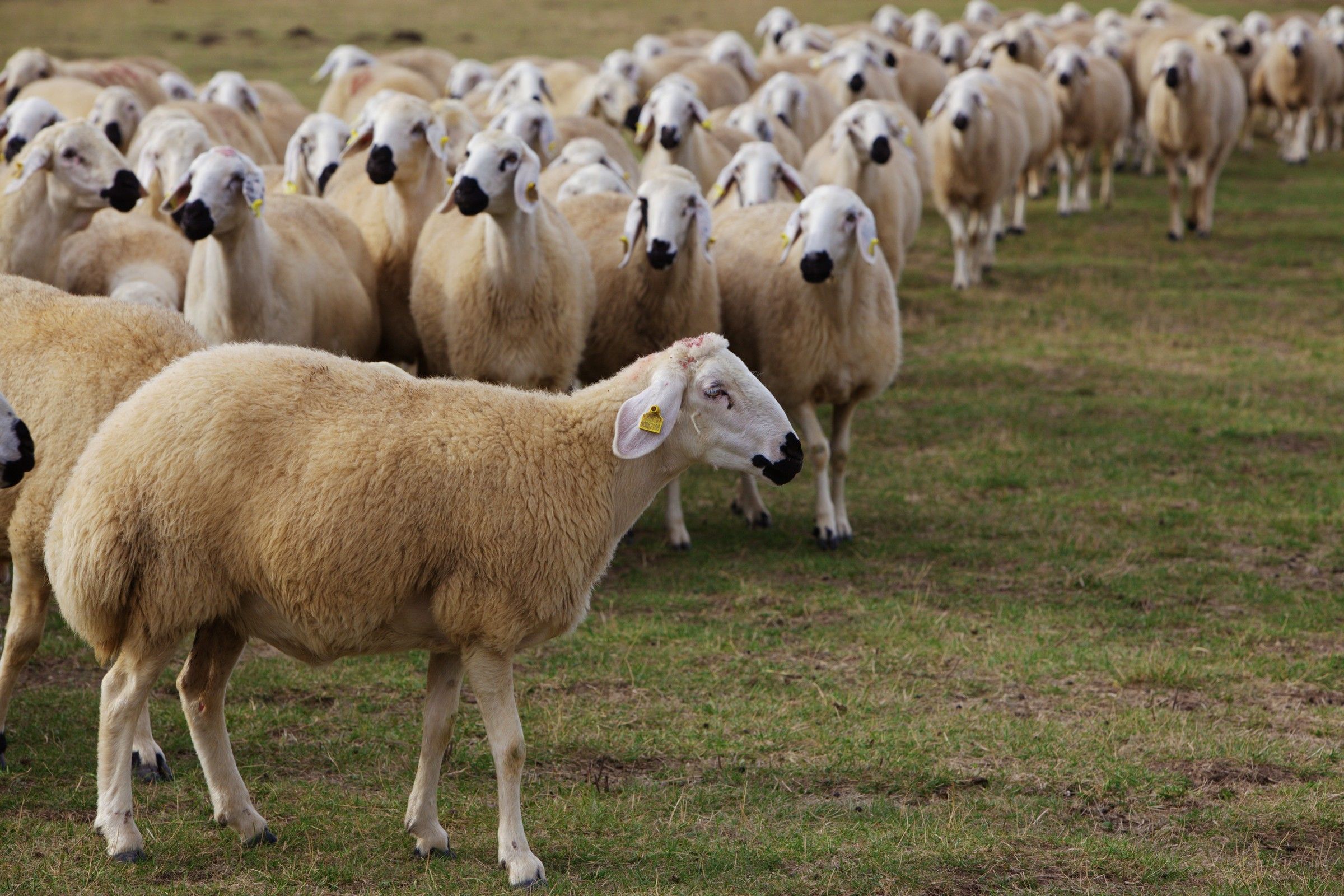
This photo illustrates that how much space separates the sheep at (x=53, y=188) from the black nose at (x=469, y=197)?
1526 mm

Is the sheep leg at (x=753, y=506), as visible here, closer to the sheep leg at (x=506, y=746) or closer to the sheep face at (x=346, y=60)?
the sheep leg at (x=506, y=746)

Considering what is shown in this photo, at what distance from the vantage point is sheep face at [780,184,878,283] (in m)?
7.36

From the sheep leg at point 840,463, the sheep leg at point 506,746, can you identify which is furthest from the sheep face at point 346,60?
the sheep leg at point 506,746

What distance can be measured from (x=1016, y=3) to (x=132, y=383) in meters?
39.1

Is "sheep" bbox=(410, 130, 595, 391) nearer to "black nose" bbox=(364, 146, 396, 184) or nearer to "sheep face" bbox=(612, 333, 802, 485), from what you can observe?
"black nose" bbox=(364, 146, 396, 184)

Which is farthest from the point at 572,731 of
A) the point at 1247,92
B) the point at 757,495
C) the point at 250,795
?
the point at 1247,92

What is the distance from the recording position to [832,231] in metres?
7.51

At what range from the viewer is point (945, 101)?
1414cm

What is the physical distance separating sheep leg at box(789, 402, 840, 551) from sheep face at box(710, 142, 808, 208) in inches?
74.6

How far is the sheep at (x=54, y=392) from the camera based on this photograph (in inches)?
182

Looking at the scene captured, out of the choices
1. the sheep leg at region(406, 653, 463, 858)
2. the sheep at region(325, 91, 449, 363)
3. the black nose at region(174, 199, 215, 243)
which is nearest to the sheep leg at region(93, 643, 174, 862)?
the sheep leg at region(406, 653, 463, 858)

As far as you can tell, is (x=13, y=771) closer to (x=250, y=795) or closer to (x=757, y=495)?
(x=250, y=795)

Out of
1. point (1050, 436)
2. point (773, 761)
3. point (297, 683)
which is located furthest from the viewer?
point (1050, 436)

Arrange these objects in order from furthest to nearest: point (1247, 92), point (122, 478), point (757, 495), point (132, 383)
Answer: point (1247, 92), point (757, 495), point (132, 383), point (122, 478)
